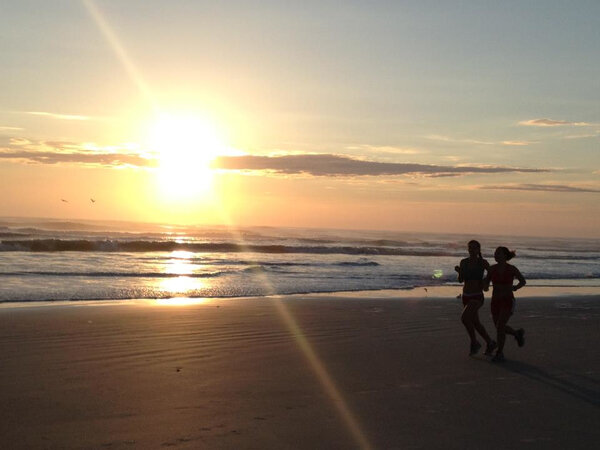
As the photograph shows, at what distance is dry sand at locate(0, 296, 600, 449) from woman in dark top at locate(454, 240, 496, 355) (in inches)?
10.2

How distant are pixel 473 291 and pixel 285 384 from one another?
3213 millimetres

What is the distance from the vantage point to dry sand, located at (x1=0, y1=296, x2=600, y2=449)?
530cm

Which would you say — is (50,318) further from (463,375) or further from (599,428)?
(599,428)

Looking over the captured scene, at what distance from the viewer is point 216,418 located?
18.8ft

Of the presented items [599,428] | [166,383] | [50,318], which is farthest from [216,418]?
[50,318]

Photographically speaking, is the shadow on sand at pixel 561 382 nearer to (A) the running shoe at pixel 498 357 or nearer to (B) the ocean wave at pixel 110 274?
(A) the running shoe at pixel 498 357

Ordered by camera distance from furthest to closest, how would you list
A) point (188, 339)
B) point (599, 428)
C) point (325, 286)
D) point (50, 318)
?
point (325, 286), point (50, 318), point (188, 339), point (599, 428)

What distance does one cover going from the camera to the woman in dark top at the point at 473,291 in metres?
8.95

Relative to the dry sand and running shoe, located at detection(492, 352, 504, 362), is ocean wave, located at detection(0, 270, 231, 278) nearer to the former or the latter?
the dry sand

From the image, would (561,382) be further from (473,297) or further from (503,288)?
(473,297)

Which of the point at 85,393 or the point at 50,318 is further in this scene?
the point at 50,318

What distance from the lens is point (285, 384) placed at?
7.05 meters

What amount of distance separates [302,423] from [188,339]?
15.0 ft

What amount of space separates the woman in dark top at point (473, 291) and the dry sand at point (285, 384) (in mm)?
259
